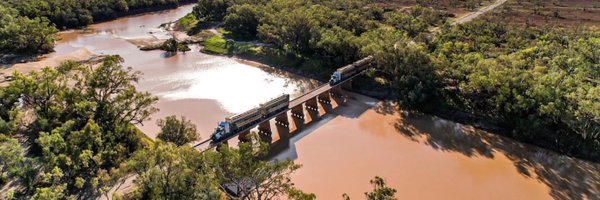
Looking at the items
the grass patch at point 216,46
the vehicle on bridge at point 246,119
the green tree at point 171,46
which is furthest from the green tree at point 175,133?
the green tree at point 171,46

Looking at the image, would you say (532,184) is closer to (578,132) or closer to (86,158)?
(578,132)

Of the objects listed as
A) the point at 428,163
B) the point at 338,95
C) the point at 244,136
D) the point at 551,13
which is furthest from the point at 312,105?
the point at 551,13

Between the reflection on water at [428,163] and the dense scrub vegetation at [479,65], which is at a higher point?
the dense scrub vegetation at [479,65]

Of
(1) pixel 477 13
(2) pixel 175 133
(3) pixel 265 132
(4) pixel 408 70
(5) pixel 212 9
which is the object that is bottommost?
(3) pixel 265 132

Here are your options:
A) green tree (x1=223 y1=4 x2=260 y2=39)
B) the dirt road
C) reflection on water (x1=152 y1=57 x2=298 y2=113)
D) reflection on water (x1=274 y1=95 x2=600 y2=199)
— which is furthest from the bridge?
the dirt road

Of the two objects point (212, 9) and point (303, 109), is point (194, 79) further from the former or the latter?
point (212, 9)

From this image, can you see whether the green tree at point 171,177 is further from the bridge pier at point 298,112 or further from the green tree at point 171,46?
the green tree at point 171,46

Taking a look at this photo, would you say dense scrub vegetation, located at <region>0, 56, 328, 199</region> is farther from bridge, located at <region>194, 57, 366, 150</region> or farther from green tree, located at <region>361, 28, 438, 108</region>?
green tree, located at <region>361, 28, 438, 108</region>
